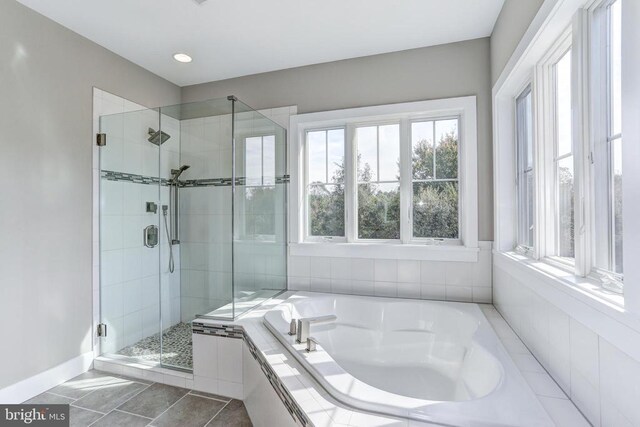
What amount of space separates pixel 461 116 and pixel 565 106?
110 centimetres

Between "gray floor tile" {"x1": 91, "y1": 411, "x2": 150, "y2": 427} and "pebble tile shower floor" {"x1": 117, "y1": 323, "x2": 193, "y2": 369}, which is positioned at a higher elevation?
"pebble tile shower floor" {"x1": 117, "y1": 323, "x2": 193, "y2": 369}

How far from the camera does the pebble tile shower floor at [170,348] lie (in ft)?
7.94

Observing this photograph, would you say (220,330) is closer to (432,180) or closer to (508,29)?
(432,180)

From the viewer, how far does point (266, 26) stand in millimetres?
2303

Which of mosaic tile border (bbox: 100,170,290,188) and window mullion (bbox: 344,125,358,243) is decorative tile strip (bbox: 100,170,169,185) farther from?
window mullion (bbox: 344,125,358,243)

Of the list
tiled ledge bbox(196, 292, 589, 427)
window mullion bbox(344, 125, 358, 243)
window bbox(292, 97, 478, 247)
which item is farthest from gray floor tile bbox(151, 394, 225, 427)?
window mullion bbox(344, 125, 358, 243)

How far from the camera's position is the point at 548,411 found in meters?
1.15

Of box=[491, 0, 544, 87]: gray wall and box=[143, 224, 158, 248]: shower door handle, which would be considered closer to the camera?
box=[491, 0, 544, 87]: gray wall

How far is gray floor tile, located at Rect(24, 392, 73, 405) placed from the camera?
2.03 m

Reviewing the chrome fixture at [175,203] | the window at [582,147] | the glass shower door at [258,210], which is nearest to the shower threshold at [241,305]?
the glass shower door at [258,210]

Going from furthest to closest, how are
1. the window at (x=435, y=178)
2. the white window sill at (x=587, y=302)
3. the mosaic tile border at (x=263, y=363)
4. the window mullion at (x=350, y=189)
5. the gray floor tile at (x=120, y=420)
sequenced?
the window mullion at (x=350, y=189), the window at (x=435, y=178), the gray floor tile at (x=120, y=420), the mosaic tile border at (x=263, y=363), the white window sill at (x=587, y=302)

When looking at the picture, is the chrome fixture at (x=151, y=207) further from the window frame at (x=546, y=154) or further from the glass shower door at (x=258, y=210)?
the window frame at (x=546, y=154)

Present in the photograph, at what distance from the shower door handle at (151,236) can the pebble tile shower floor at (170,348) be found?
0.75 metres

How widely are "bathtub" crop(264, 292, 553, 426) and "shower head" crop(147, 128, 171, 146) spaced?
67.9 inches
